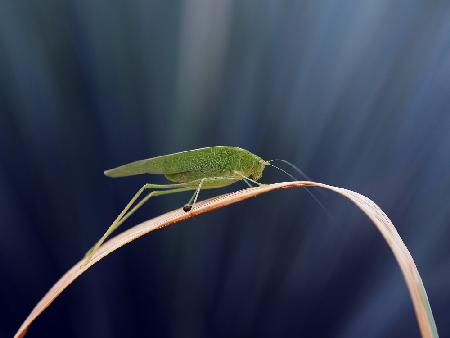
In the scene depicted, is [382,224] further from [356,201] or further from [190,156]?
[190,156]

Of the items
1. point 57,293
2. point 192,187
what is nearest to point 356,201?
point 57,293

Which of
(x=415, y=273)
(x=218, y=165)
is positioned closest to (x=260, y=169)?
(x=218, y=165)

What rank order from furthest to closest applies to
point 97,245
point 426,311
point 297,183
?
point 97,245 → point 297,183 → point 426,311

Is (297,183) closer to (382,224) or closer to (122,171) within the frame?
(382,224)

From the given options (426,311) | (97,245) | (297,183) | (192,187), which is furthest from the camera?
(192,187)

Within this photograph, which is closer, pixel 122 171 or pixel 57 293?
pixel 57 293

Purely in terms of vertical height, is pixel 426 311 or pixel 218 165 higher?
pixel 426 311
